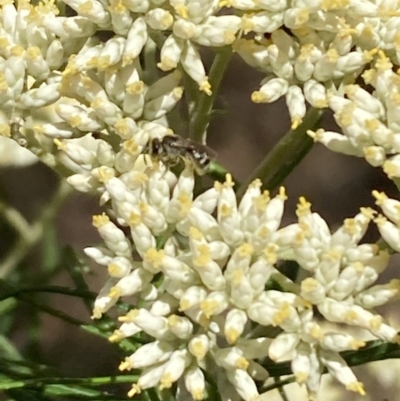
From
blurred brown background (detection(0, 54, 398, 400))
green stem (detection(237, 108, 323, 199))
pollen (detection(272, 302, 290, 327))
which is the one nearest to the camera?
pollen (detection(272, 302, 290, 327))

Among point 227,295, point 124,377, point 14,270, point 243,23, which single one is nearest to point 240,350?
point 227,295

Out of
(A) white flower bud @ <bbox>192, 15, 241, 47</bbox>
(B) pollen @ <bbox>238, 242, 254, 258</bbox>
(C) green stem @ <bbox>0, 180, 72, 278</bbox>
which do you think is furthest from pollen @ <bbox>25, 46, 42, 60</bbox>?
(C) green stem @ <bbox>0, 180, 72, 278</bbox>

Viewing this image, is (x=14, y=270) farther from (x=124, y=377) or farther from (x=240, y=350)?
(x=240, y=350)

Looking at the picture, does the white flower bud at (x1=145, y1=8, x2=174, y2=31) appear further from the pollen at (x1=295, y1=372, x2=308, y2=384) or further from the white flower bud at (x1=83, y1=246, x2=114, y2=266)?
the pollen at (x1=295, y1=372, x2=308, y2=384)

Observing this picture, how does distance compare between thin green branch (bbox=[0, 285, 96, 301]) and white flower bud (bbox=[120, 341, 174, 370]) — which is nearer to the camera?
white flower bud (bbox=[120, 341, 174, 370])

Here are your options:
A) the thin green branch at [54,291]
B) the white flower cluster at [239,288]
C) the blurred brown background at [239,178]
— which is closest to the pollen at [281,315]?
the white flower cluster at [239,288]

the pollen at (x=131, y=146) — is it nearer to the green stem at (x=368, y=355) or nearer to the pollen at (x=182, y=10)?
the pollen at (x=182, y=10)

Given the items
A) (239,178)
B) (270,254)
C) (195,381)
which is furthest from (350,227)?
(239,178)

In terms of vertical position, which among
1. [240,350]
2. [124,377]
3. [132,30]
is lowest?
[124,377]
